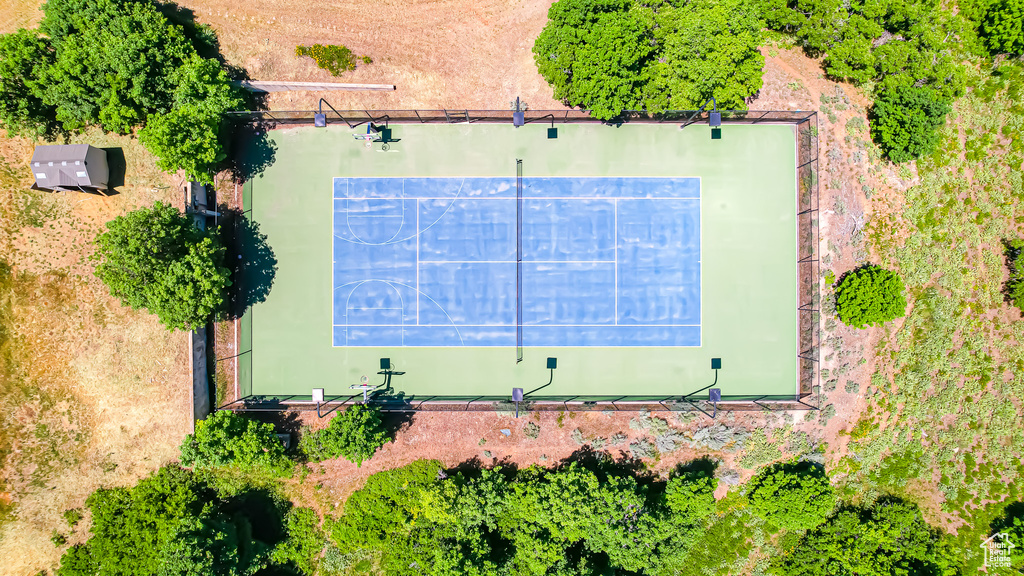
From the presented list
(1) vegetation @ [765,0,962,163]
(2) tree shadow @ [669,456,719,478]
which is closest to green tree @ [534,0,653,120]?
(1) vegetation @ [765,0,962,163]

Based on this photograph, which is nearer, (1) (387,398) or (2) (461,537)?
(2) (461,537)

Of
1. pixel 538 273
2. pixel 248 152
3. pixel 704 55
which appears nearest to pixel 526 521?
pixel 538 273

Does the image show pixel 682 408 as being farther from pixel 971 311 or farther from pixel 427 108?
pixel 427 108

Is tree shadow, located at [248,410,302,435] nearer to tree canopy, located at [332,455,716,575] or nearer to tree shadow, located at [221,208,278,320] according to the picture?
tree canopy, located at [332,455,716,575]

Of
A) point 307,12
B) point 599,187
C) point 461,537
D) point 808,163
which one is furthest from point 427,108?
point 461,537

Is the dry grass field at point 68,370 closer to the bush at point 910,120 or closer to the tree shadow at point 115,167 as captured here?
the tree shadow at point 115,167

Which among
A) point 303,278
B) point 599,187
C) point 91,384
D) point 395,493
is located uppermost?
point 599,187

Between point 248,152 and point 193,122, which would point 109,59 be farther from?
point 248,152

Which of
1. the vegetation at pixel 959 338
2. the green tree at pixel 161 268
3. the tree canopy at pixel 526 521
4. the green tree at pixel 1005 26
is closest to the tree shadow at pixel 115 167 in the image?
the green tree at pixel 161 268
